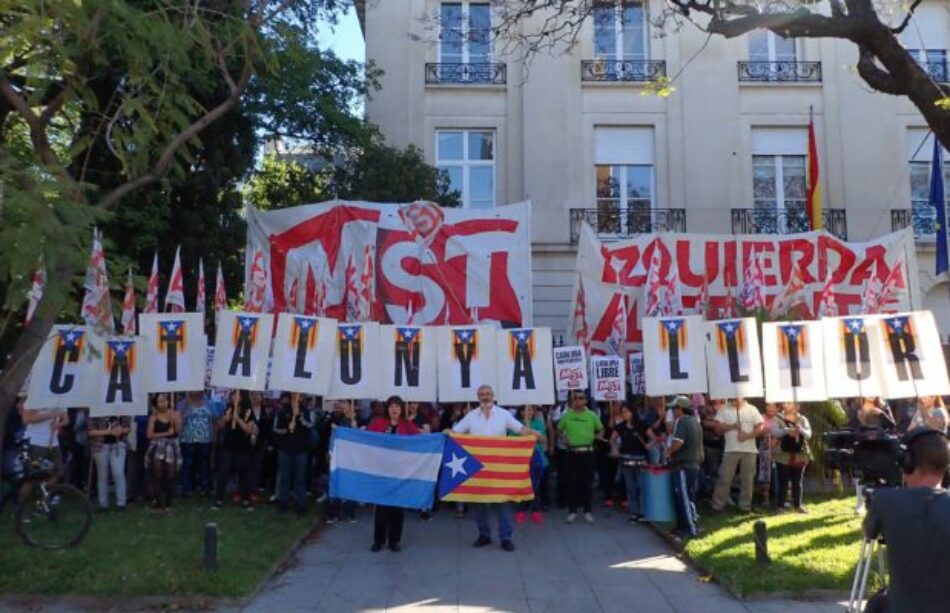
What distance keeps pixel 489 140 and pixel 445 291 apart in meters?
8.13

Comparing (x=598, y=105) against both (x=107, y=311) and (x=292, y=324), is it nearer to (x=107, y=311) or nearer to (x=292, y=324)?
(x=292, y=324)

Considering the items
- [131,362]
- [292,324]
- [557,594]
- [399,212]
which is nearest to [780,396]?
[557,594]

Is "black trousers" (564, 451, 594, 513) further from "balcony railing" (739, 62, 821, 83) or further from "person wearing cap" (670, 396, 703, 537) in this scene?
"balcony railing" (739, 62, 821, 83)

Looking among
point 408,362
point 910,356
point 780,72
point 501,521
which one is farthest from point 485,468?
point 780,72

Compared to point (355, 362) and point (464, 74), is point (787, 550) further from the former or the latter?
point (464, 74)

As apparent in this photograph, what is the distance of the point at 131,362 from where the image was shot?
12.7m

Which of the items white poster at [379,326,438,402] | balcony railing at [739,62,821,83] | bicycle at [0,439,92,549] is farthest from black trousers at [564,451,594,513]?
balcony railing at [739,62,821,83]

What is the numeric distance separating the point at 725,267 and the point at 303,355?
9.82m

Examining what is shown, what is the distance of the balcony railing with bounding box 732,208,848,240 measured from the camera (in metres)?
22.8

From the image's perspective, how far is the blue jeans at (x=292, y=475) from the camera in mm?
12648

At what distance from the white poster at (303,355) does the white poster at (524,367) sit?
244 cm

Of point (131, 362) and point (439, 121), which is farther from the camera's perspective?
point (439, 121)

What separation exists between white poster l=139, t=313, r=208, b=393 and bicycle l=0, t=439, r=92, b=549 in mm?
2657

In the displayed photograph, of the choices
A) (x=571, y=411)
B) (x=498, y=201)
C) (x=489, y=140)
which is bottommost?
(x=571, y=411)
